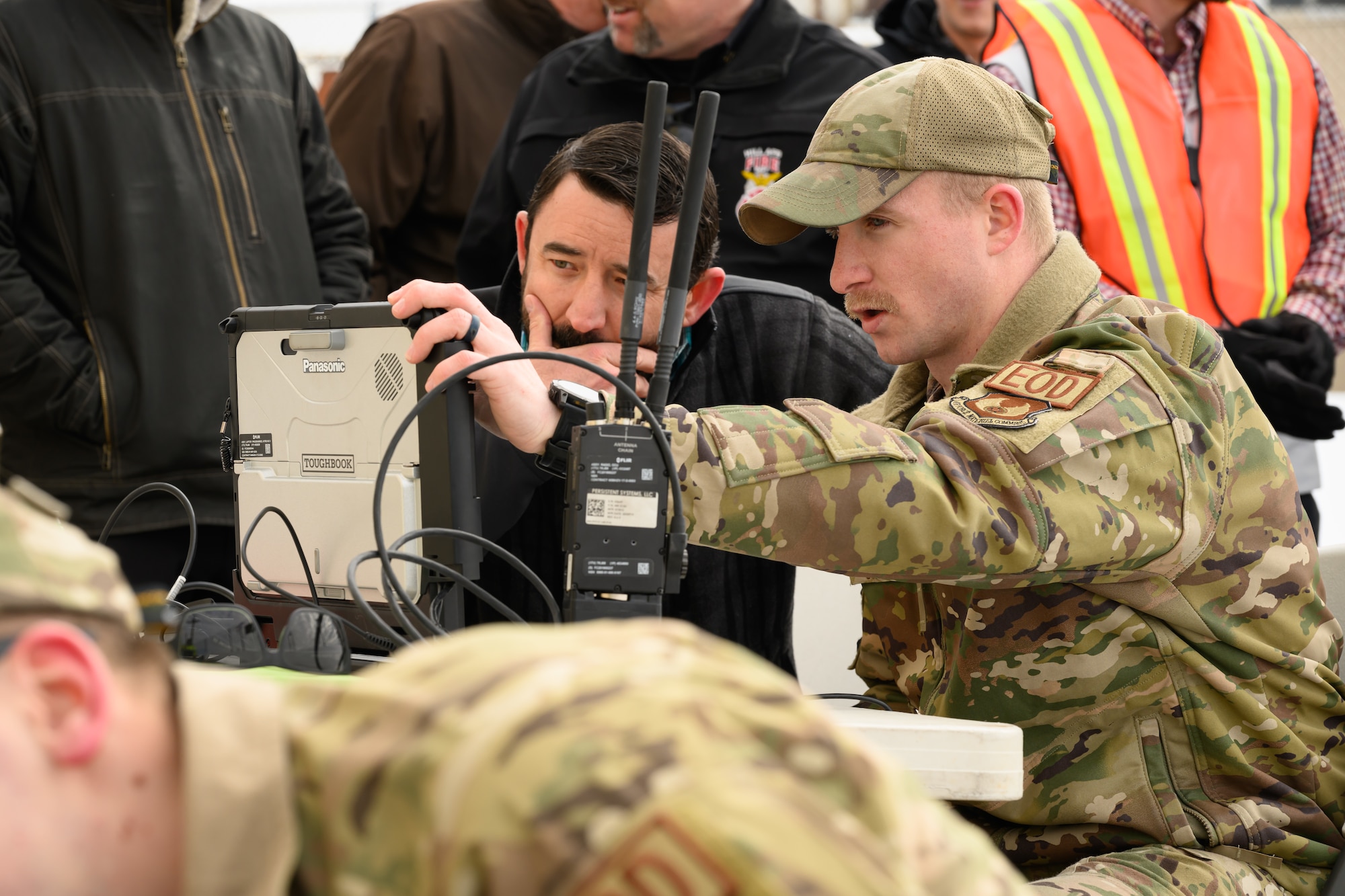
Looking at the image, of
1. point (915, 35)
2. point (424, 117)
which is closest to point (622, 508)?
point (424, 117)

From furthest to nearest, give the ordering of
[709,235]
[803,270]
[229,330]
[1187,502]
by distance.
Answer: [803,270] < [709,235] < [229,330] < [1187,502]

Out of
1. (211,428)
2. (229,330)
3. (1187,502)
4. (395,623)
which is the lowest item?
(211,428)

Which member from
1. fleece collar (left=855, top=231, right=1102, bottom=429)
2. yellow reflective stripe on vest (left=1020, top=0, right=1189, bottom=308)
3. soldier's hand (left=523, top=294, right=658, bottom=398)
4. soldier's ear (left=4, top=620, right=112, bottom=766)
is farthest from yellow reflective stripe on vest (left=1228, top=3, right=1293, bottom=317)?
soldier's ear (left=4, top=620, right=112, bottom=766)

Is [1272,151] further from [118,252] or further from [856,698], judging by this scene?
[118,252]

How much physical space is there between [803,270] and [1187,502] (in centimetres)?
133

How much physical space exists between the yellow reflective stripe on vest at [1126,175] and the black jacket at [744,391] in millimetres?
562

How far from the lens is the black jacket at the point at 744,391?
1.91 metres

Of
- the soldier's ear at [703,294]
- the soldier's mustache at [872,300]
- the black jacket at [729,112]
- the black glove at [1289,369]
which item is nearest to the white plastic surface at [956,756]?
the soldier's mustache at [872,300]

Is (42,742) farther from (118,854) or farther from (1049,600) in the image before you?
(1049,600)

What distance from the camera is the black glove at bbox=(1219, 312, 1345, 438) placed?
224 cm

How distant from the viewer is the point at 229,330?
142cm

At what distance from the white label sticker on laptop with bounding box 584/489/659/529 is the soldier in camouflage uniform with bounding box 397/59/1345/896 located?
0.32ft

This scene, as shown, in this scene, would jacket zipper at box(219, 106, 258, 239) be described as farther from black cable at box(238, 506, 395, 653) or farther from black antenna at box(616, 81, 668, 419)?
black antenna at box(616, 81, 668, 419)

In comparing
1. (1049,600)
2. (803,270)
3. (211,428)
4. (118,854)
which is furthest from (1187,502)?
(211,428)
